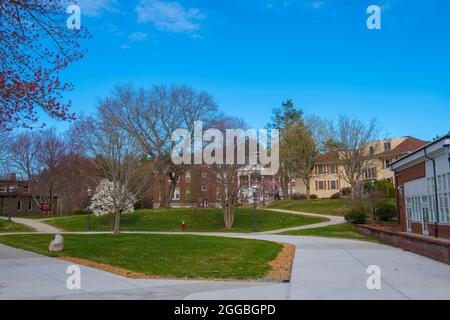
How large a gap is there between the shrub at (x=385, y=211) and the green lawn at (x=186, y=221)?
5997 millimetres

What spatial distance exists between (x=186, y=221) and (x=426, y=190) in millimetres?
25977

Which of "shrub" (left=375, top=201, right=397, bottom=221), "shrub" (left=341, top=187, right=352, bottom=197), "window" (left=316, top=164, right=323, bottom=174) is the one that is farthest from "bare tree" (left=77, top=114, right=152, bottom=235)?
"window" (left=316, top=164, right=323, bottom=174)

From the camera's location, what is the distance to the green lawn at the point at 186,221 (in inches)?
1512

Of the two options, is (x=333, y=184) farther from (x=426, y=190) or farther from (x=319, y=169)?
(x=426, y=190)

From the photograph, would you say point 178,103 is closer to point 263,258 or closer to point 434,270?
point 263,258

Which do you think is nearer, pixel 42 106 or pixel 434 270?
pixel 42 106

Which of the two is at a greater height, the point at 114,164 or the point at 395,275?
the point at 114,164

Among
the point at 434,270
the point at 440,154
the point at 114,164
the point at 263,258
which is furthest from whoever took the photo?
the point at 114,164

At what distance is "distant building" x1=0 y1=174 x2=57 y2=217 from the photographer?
6153 centimetres

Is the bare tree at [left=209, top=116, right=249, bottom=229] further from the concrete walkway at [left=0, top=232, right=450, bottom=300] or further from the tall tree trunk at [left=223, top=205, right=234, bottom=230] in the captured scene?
the concrete walkway at [left=0, top=232, right=450, bottom=300]

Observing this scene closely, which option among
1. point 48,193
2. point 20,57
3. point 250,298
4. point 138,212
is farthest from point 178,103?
point 250,298

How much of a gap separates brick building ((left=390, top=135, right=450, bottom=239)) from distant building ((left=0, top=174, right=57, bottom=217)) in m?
51.4

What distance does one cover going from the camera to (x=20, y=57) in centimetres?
1043
